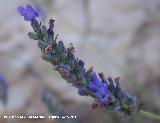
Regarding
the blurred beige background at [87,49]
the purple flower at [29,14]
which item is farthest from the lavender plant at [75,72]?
the blurred beige background at [87,49]

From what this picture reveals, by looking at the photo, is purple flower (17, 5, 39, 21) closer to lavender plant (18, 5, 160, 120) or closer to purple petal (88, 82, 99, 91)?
lavender plant (18, 5, 160, 120)

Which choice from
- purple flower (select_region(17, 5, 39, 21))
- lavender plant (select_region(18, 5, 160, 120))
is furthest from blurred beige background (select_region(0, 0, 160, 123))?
purple flower (select_region(17, 5, 39, 21))

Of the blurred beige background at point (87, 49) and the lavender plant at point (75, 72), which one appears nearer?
the lavender plant at point (75, 72)

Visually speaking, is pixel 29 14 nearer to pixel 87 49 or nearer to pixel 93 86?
pixel 93 86

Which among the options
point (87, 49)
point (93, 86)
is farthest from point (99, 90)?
point (87, 49)

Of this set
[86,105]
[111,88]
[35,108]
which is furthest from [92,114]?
[111,88]

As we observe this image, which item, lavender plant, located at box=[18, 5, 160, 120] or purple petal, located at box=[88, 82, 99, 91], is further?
purple petal, located at box=[88, 82, 99, 91]

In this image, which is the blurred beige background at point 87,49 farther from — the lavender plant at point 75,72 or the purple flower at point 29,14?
the purple flower at point 29,14
